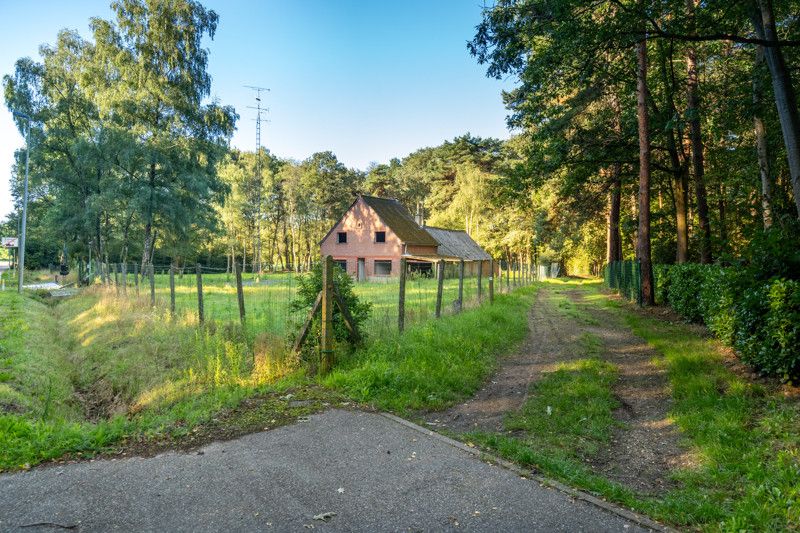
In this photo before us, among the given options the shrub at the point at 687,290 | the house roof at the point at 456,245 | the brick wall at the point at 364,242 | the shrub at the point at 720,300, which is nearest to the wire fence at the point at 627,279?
the shrub at the point at 687,290

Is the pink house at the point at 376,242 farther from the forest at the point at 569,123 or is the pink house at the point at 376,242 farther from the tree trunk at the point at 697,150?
the tree trunk at the point at 697,150

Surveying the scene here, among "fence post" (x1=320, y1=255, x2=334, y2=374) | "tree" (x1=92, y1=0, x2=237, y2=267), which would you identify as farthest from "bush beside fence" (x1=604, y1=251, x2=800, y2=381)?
"tree" (x1=92, y1=0, x2=237, y2=267)

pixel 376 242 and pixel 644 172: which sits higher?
pixel 644 172

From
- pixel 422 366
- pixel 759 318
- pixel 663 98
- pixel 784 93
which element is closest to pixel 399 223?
pixel 663 98

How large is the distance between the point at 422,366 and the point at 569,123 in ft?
44.3

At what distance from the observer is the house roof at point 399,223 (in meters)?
40.8

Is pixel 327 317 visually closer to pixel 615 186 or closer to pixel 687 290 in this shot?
pixel 687 290

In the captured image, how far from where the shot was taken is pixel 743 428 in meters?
5.25

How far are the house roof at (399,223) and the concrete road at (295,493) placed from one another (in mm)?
35506


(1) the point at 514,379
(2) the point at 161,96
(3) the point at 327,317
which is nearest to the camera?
(3) the point at 327,317

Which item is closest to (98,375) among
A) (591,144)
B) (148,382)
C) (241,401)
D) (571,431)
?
(148,382)

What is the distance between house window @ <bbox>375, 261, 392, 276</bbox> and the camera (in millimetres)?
40906

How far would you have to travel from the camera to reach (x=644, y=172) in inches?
666

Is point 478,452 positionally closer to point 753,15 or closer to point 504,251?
point 753,15
